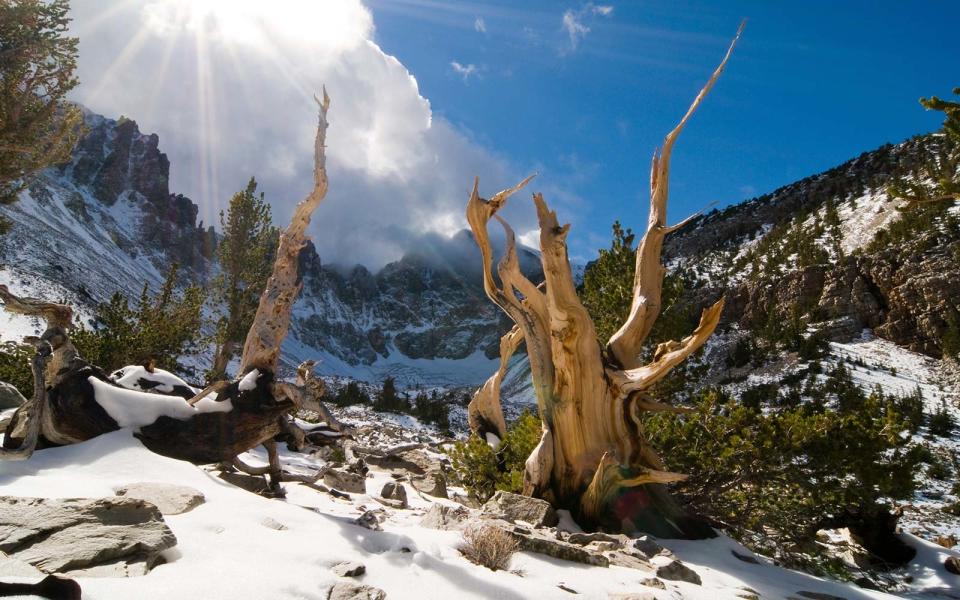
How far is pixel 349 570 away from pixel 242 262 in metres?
20.1

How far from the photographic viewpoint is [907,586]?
5914mm

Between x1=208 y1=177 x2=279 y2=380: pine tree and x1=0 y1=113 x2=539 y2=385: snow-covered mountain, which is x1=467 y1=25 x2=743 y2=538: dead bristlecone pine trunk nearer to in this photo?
x1=208 y1=177 x2=279 y2=380: pine tree

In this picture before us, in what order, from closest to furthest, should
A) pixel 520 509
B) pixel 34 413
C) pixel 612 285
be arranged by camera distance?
1. pixel 34 413
2. pixel 520 509
3. pixel 612 285

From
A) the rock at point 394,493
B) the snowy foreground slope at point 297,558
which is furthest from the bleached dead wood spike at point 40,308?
the rock at point 394,493

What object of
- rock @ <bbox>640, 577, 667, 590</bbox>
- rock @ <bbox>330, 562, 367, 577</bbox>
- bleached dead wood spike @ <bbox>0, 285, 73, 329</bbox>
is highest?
bleached dead wood spike @ <bbox>0, 285, 73, 329</bbox>

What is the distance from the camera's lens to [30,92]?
411 inches

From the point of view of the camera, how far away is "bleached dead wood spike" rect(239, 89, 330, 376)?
598cm

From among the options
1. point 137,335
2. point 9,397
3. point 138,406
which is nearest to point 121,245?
point 137,335

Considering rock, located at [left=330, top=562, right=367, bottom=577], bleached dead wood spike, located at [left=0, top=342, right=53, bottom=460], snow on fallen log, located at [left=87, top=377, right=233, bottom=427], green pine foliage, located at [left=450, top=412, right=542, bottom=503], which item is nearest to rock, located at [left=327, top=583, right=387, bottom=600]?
rock, located at [left=330, top=562, right=367, bottom=577]

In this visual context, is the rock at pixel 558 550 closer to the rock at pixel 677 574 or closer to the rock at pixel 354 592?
the rock at pixel 677 574

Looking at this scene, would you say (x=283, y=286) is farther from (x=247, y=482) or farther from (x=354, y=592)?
(x=354, y=592)

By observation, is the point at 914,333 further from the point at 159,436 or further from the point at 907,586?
the point at 159,436

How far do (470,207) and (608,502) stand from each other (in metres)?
3.81

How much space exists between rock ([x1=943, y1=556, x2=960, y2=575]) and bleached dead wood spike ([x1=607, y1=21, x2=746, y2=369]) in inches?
173
